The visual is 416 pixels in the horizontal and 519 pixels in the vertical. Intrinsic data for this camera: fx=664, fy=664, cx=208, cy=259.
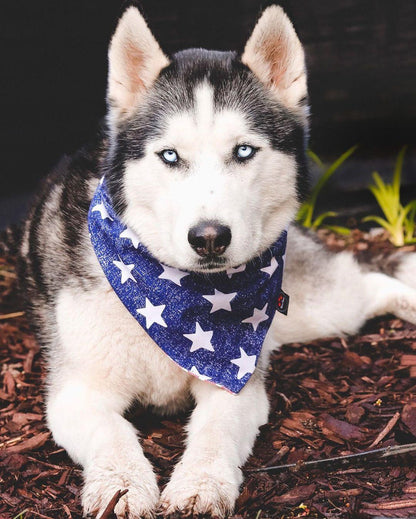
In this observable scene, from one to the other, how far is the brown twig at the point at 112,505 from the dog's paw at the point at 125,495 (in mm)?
17

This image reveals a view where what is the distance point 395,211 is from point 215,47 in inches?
76.6

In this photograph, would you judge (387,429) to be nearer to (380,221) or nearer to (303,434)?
(303,434)

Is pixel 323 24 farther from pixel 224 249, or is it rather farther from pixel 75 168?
pixel 224 249

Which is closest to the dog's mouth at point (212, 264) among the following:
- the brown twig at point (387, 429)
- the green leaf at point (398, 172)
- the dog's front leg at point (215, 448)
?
the dog's front leg at point (215, 448)

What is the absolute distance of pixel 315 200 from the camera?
5691mm

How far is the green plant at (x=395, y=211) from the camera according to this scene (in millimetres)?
5207

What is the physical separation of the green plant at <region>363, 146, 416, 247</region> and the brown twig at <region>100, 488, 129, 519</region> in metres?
3.47

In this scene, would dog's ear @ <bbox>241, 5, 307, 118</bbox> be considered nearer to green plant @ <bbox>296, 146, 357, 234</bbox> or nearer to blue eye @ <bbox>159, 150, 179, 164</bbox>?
blue eye @ <bbox>159, 150, 179, 164</bbox>

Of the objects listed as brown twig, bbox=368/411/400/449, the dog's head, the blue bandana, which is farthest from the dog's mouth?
brown twig, bbox=368/411/400/449

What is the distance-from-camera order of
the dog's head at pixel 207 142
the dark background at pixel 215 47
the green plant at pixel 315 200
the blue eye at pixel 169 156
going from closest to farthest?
the dog's head at pixel 207 142 < the blue eye at pixel 169 156 < the dark background at pixel 215 47 < the green plant at pixel 315 200

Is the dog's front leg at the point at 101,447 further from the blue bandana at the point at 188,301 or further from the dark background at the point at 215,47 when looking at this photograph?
the dark background at the point at 215,47

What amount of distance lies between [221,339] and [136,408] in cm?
55

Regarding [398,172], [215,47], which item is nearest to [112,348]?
[215,47]

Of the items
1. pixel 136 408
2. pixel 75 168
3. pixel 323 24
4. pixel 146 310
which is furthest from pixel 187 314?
pixel 323 24
